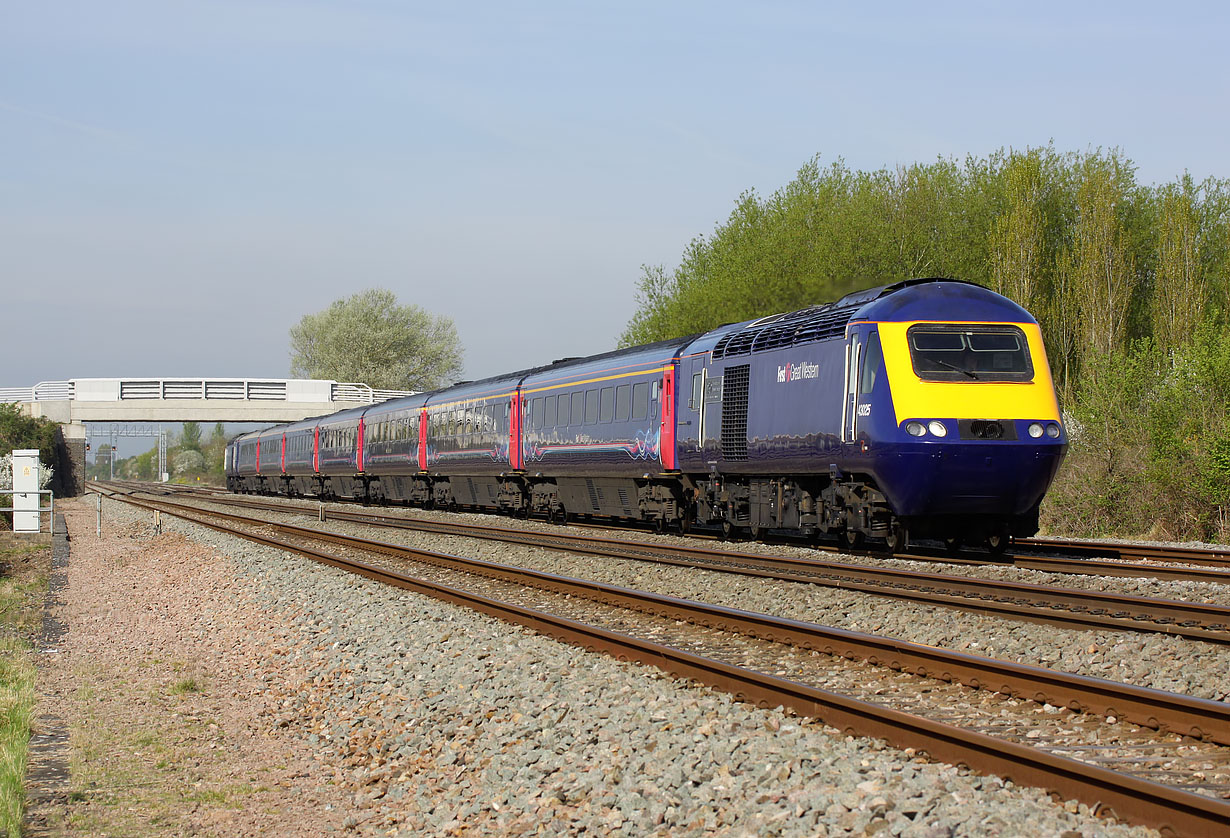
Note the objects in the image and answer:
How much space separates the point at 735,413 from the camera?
17.8 meters

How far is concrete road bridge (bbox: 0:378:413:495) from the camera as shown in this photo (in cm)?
6588

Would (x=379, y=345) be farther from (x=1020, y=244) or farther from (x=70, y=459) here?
(x=1020, y=244)

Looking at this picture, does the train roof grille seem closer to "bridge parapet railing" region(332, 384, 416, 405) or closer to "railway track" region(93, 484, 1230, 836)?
"railway track" region(93, 484, 1230, 836)

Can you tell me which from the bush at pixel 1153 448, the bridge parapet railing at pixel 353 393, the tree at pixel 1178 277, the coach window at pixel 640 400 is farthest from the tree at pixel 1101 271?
the bridge parapet railing at pixel 353 393

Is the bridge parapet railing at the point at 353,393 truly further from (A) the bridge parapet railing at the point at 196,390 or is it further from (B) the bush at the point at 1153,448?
(B) the bush at the point at 1153,448

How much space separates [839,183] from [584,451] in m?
24.7

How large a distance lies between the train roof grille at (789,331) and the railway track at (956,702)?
5.49 m

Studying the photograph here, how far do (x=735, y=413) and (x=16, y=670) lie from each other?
10.6m

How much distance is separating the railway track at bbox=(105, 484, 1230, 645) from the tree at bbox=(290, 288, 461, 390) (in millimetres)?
75223

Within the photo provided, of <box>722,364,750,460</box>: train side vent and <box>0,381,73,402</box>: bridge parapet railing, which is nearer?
<box>722,364,750,460</box>: train side vent

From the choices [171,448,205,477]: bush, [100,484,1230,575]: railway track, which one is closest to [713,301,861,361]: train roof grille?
[100,484,1230,575]: railway track

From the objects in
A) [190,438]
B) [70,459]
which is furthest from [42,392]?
[190,438]

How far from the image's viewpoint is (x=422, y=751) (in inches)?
288

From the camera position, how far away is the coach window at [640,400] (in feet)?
68.8
